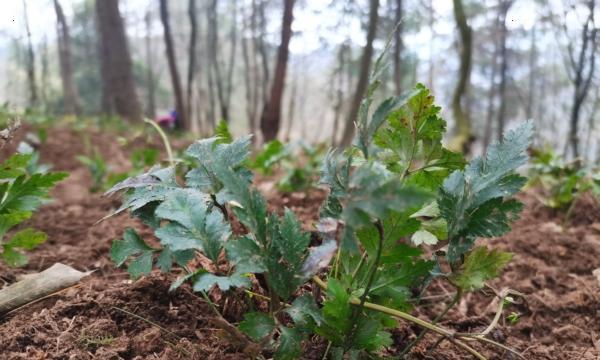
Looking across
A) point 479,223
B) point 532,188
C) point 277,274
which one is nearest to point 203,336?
point 277,274

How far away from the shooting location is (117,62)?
460 inches

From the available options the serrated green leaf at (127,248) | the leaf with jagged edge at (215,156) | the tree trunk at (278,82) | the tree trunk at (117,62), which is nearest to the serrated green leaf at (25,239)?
the serrated green leaf at (127,248)

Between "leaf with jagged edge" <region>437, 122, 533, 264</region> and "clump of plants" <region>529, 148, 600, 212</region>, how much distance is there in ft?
6.21

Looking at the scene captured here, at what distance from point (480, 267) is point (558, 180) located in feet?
8.36

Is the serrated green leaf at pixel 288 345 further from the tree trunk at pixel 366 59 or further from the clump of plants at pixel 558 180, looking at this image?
the tree trunk at pixel 366 59

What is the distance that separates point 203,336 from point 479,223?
2.30 ft

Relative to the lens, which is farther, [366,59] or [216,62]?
[216,62]

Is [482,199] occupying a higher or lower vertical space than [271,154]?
higher

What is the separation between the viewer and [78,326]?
116 cm

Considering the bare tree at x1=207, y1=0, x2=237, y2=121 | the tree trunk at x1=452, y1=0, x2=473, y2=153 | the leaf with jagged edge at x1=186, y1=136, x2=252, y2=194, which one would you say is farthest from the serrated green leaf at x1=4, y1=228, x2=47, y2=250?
the bare tree at x1=207, y1=0, x2=237, y2=121

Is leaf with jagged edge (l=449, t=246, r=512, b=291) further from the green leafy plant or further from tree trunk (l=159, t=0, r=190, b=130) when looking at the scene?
tree trunk (l=159, t=0, r=190, b=130)

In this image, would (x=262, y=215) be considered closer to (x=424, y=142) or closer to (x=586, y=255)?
(x=424, y=142)

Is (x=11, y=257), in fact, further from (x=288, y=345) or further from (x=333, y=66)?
(x=333, y=66)

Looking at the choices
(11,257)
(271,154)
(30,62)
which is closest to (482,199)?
(11,257)
